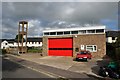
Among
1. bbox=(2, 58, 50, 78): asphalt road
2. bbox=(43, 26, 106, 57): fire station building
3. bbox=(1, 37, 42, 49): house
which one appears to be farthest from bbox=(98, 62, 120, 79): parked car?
bbox=(1, 37, 42, 49): house

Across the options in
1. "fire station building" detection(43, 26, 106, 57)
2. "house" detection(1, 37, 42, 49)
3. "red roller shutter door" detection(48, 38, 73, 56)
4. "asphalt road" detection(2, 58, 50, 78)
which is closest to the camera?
"asphalt road" detection(2, 58, 50, 78)

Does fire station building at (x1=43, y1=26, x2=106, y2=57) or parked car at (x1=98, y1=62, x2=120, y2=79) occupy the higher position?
fire station building at (x1=43, y1=26, x2=106, y2=57)

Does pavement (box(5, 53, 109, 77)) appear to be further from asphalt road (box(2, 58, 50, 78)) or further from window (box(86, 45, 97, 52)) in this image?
window (box(86, 45, 97, 52))

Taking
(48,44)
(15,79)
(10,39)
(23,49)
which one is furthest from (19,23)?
(10,39)

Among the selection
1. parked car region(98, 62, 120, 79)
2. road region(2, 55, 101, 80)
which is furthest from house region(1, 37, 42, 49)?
parked car region(98, 62, 120, 79)

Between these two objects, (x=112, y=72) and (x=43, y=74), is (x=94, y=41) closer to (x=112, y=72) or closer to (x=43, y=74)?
(x=112, y=72)

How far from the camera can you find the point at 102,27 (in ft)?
113

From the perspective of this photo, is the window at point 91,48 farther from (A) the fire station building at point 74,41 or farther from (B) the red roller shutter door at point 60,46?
(B) the red roller shutter door at point 60,46

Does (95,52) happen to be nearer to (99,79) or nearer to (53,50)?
(53,50)

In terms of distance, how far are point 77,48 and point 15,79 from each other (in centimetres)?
2248

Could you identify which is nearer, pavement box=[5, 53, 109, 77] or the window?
pavement box=[5, 53, 109, 77]

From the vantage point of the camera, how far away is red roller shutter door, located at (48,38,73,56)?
124ft

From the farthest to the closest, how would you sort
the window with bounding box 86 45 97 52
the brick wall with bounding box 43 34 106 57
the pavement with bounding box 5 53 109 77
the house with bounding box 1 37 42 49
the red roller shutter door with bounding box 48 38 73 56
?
the house with bounding box 1 37 42 49, the red roller shutter door with bounding box 48 38 73 56, the window with bounding box 86 45 97 52, the brick wall with bounding box 43 34 106 57, the pavement with bounding box 5 53 109 77

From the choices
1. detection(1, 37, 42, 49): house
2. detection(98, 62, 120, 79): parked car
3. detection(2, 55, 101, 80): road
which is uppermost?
detection(1, 37, 42, 49): house
